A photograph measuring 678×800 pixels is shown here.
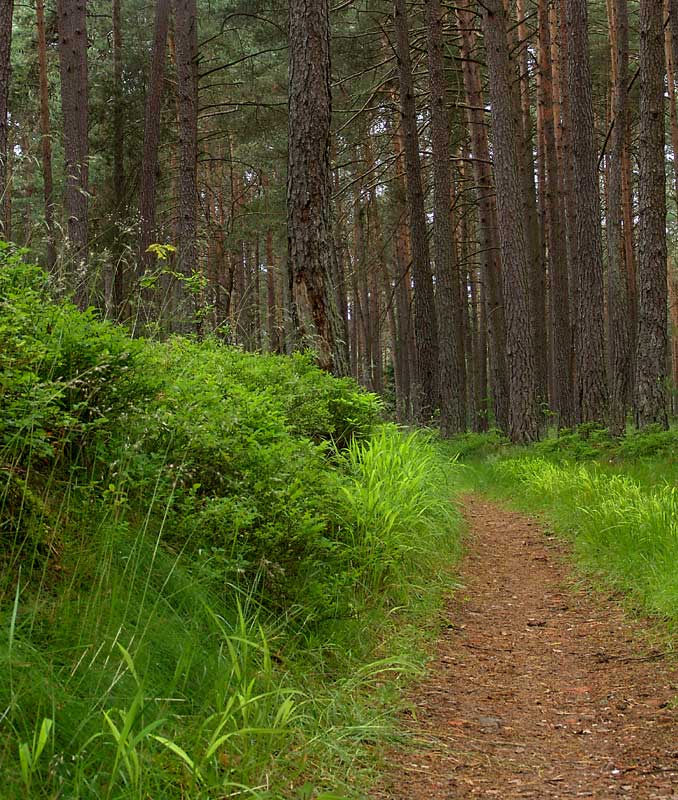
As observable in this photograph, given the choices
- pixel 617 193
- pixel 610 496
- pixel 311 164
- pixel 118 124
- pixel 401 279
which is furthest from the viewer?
pixel 401 279

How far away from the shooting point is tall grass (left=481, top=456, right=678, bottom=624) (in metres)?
4.59

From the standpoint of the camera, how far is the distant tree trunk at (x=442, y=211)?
1432 centimetres

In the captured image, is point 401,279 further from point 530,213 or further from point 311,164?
point 311,164

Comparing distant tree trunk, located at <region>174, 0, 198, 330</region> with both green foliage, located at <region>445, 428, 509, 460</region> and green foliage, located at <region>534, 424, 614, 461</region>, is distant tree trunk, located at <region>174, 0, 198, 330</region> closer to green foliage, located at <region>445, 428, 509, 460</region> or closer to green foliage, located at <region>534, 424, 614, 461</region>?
green foliage, located at <region>445, 428, 509, 460</region>

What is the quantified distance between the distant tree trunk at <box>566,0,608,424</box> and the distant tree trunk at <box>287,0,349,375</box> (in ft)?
18.5

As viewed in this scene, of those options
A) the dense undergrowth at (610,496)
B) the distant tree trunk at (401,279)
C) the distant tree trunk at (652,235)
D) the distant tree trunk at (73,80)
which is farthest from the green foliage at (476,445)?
the distant tree trunk at (73,80)

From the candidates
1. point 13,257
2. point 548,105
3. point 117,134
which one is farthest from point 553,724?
point 117,134

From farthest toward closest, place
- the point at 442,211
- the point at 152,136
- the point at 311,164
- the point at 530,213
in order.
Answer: the point at 530,213 → the point at 152,136 → the point at 442,211 → the point at 311,164

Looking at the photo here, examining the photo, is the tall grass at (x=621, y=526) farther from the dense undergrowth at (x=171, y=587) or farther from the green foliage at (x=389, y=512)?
the dense undergrowth at (x=171, y=587)

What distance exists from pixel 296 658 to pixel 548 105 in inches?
672

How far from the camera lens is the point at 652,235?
10930 mm

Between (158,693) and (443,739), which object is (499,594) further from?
(158,693)

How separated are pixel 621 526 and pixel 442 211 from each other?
10282 mm

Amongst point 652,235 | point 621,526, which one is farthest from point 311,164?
point 652,235
